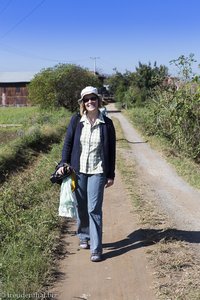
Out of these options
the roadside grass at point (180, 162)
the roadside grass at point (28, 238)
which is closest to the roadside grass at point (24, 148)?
the roadside grass at point (28, 238)

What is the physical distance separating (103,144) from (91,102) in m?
0.51

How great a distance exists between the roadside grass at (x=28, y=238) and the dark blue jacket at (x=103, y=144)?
1037 mm

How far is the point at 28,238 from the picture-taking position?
5676 mm

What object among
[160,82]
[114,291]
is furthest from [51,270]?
[160,82]

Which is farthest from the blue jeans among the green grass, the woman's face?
the green grass

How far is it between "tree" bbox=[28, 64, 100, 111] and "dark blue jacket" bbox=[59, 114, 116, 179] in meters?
33.8

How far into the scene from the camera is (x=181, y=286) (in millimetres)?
→ 4613

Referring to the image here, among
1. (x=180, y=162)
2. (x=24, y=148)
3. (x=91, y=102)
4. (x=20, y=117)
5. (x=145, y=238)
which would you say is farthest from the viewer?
(x=20, y=117)

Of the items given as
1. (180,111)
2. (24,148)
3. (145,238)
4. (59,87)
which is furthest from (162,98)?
(59,87)

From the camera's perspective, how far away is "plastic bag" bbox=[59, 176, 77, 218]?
18.3ft

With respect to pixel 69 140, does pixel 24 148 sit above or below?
below

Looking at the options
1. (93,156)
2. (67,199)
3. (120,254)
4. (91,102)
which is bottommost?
(120,254)

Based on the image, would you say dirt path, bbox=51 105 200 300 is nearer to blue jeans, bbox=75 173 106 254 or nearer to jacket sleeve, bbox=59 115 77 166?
blue jeans, bbox=75 173 106 254

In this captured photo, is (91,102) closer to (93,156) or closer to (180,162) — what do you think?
(93,156)
